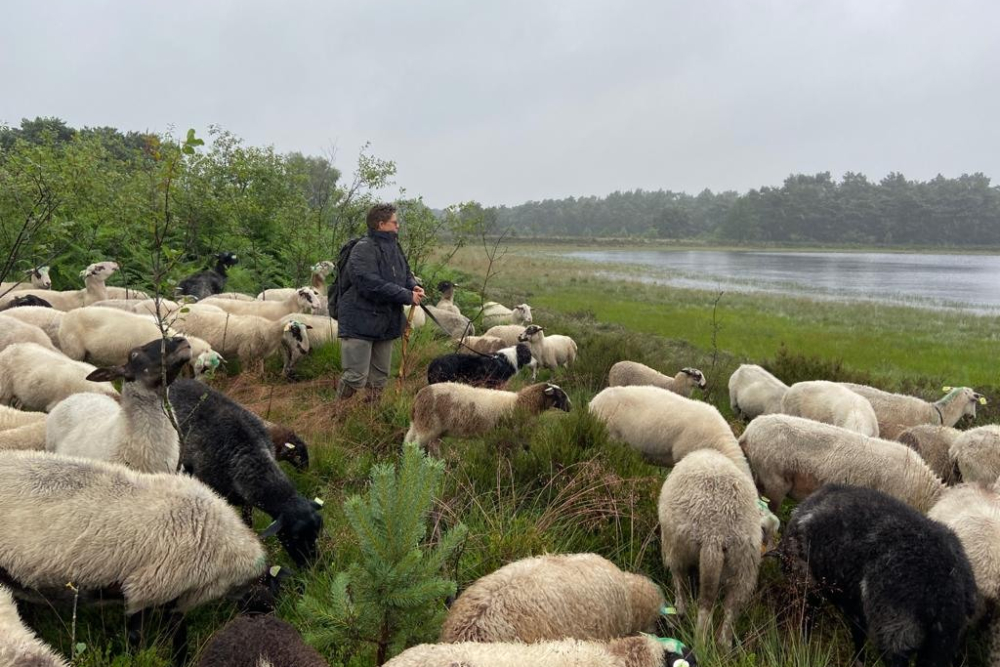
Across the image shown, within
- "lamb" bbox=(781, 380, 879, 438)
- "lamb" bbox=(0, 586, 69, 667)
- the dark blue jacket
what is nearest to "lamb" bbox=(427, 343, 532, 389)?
the dark blue jacket

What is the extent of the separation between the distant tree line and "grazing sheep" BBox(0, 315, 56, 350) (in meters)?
79.5

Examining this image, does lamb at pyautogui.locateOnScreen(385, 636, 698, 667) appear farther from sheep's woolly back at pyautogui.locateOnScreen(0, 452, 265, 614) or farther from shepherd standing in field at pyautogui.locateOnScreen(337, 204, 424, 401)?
shepherd standing in field at pyautogui.locateOnScreen(337, 204, 424, 401)

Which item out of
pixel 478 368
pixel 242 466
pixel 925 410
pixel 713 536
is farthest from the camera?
pixel 478 368

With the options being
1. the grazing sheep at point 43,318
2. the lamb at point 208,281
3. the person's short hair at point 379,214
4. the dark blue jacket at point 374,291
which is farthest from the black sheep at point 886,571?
the lamb at point 208,281

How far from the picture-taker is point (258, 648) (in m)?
2.41

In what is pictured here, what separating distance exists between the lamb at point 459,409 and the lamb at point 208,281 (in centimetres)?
790

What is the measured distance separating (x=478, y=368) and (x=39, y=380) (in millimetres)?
5258

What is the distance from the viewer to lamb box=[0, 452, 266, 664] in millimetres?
2830

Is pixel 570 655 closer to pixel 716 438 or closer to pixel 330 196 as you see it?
pixel 716 438

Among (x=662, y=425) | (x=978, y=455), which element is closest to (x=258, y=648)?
(x=662, y=425)

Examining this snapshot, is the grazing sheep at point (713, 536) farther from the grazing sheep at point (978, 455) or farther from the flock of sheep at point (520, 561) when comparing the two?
the grazing sheep at point (978, 455)

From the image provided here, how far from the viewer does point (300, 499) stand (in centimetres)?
411

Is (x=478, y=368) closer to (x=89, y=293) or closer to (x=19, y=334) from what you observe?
(x=19, y=334)

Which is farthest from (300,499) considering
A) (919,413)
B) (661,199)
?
(661,199)
